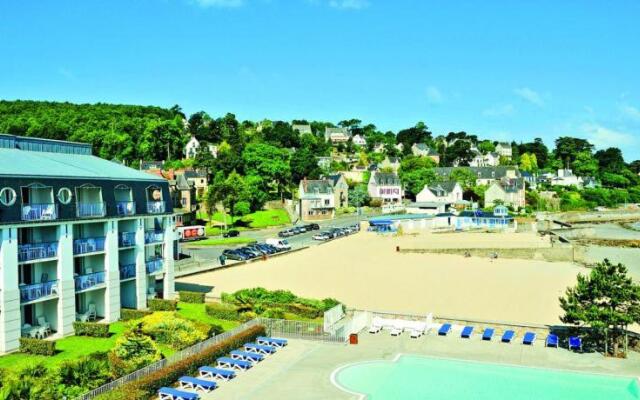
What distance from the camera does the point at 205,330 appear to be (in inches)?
1108

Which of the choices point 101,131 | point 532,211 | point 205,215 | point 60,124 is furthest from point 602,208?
point 60,124

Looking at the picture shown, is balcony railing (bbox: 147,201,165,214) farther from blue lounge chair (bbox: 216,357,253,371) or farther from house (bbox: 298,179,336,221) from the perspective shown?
house (bbox: 298,179,336,221)

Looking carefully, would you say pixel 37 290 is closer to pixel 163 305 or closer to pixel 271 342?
pixel 163 305

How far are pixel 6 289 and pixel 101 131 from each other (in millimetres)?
95266

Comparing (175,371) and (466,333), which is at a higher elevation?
(175,371)

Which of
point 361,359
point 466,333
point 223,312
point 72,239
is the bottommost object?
point 361,359

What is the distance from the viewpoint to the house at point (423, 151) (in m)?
168

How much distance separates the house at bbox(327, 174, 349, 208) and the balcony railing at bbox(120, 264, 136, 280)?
72.1 meters

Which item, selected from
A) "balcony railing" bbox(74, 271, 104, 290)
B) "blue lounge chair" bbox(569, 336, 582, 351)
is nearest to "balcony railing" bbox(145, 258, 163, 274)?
"balcony railing" bbox(74, 271, 104, 290)

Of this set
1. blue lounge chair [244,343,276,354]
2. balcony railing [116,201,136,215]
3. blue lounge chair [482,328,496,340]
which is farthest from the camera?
balcony railing [116,201,136,215]

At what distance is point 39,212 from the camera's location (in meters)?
27.2

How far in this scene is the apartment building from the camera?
26.0 metres

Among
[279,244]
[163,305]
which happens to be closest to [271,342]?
[163,305]

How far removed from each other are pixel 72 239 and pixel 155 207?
22.2ft
